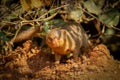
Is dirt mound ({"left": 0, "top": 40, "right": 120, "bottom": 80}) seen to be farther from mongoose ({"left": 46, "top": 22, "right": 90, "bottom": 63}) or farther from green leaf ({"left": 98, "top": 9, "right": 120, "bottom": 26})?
green leaf ({"left": 98, "top": 9, "right": 120, "bottom": 26})

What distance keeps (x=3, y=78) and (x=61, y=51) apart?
812 millimetres

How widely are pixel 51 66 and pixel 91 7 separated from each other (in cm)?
116

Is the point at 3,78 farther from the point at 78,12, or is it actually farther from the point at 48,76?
the point at 78,12

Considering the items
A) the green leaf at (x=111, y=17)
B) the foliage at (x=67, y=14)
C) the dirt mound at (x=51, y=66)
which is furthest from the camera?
the green leaf at (x=111, y=17)

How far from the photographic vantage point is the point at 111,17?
459 cm

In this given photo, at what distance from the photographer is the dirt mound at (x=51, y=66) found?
142 inches

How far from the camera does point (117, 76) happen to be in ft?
12.0

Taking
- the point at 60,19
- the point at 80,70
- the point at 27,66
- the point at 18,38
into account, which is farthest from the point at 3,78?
the point at 60,19

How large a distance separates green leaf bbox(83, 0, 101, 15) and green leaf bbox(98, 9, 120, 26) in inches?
4.8

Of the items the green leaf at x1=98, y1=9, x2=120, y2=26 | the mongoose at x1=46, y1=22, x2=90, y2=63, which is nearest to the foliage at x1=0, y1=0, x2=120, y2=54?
the green leaf at x1=98, y1=9, x2=120, y2=26

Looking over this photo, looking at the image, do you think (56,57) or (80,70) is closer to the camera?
(80,70)

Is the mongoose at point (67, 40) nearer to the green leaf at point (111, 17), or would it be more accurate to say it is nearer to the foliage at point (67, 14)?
the foliage at point (67, 14)

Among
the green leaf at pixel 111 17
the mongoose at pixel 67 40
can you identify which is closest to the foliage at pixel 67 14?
the green leaf at pixel 111 17

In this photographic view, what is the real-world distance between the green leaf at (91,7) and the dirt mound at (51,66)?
535mm
